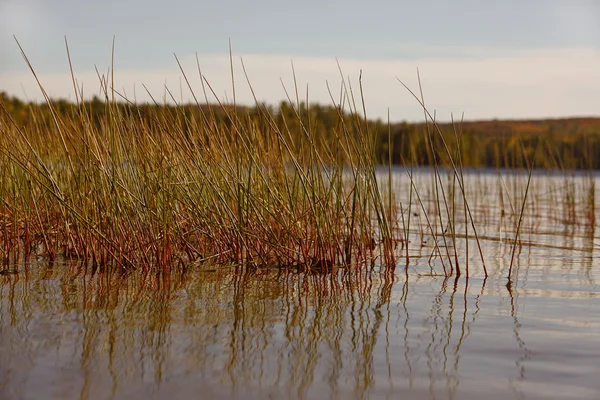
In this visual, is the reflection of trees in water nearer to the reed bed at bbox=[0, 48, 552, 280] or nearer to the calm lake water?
the calm lake water

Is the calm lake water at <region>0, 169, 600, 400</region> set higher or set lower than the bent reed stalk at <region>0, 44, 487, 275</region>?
lower

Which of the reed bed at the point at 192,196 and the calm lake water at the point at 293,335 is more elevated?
the reed bed at the point at 192,196

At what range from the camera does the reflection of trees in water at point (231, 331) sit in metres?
1.81

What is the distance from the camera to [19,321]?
2289mm

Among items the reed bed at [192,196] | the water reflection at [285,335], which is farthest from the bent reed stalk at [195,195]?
the water reflection at [285,335]

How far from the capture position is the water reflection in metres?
1.77

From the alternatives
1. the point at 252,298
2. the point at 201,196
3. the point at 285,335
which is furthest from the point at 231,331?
the point at 201,196

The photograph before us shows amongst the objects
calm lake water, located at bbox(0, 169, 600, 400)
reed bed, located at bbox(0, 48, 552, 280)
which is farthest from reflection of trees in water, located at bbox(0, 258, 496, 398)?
reed bed, located at bbox(0, 48, 552, 280)

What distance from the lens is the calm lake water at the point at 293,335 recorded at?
5.78 ft

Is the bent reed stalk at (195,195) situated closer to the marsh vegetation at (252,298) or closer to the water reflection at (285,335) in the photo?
the marsh vegetation at (252,298)

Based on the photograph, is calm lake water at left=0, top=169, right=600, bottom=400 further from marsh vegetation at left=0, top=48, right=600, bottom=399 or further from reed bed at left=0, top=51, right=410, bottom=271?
reed bed at left=0, top=51, right=410, bottom=271

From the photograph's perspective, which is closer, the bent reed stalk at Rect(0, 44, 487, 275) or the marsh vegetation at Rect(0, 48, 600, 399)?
the marsh vegetation at Rect(0, 48, 600, 399)

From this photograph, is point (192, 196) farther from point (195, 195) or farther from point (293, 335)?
point (293, 335)

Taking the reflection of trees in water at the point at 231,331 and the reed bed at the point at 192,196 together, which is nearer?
the reflection of trees in water at the point at 231,331
